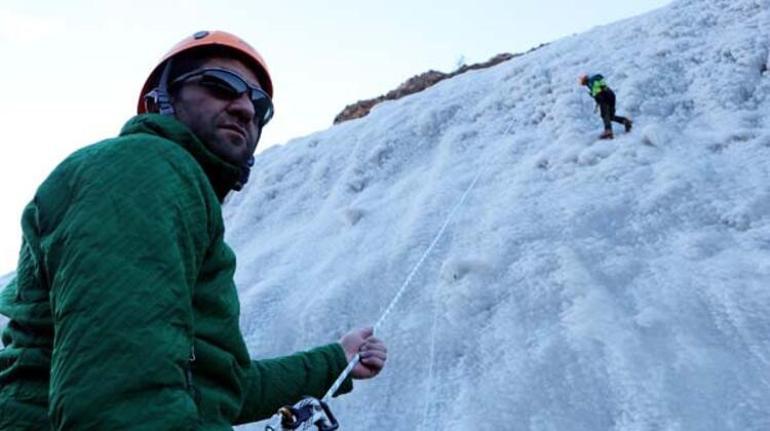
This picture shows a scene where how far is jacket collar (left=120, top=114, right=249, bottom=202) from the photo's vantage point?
1.60 metres

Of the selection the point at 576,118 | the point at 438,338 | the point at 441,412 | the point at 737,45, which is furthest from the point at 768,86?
the point at 441,412

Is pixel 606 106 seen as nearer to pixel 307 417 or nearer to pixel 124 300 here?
pixel 307 417

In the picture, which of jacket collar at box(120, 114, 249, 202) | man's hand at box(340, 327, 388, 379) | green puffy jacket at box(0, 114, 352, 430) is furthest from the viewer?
man's hand at box(340, 327, 388, 379)

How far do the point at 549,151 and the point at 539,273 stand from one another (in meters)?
3.04

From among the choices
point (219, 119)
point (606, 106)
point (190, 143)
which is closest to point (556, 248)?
point (606, 106)

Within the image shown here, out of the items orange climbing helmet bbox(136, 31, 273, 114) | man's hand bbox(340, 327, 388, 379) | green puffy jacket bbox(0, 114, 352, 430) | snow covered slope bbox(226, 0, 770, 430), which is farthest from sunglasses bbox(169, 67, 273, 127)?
snow covered slope bbox(226, 0, 770, 430)

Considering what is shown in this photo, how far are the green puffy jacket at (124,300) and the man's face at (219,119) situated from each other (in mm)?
238

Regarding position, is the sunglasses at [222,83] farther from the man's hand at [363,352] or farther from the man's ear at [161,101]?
the man's hand at [363,352]

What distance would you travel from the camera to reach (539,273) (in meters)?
6.10

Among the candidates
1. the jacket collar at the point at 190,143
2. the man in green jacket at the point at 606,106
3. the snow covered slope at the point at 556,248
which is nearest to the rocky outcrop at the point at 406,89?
the snow covered slope at the point at 556,248

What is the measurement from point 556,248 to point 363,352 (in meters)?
3.90

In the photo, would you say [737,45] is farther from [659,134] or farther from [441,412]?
[441,412]

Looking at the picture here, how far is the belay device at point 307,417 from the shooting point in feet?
6.88

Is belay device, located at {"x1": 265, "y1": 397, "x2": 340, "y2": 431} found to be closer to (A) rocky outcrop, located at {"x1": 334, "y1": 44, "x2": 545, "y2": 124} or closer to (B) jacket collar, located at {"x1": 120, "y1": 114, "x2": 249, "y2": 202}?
(B) jacket collar, located at {"x1": 120, "y1": 114, "x2": 249, "y2": 202}
